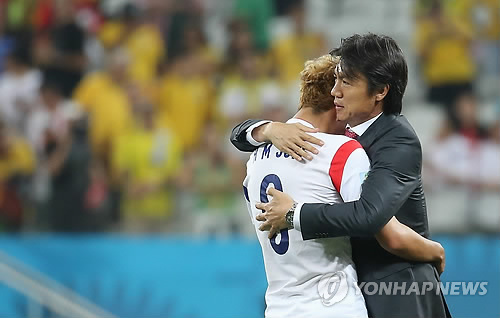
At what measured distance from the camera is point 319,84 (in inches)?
92.7

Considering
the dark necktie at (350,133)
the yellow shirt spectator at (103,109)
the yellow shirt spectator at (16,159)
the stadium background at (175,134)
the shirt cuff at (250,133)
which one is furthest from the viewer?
the yellow shirt spectator at (16,159)

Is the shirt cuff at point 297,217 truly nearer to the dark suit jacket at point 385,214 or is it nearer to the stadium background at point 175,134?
the dark suit jacket at point 385,214

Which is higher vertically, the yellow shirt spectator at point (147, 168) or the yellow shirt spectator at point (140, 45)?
the yellow shirt spectator at point (140, 45)

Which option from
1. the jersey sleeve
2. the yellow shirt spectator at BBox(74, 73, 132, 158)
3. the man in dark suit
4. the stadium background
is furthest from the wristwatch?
→ the yellow shirt spectator at BBox(74, 73, 132, 158)

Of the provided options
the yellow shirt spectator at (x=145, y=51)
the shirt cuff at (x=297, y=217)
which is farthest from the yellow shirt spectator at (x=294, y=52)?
the shirt cuff at (x=297, y=217)

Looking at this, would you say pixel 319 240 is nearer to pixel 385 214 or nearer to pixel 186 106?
pixel 385 214

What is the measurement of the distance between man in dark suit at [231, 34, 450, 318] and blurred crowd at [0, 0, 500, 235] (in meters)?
3.55

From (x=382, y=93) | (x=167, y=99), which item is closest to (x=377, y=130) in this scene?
(x=382, y=93)

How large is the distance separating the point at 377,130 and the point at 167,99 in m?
4.48

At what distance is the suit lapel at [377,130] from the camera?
7.41 feet

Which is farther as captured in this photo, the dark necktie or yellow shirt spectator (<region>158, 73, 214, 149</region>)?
yellow shirt spectator (<region>158, 73, 214, 149</region>)

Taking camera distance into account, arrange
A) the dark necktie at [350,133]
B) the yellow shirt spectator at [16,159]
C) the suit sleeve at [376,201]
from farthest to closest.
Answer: the yellow shirt spectator at [16,159] → the dark necktie at [350,133] → the suit sleeve at [376,201]

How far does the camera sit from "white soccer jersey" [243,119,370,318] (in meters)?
2.19

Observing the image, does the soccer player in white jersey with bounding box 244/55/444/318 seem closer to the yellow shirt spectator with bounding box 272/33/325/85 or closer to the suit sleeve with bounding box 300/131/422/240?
the suit sleeve with bounding box 300/131/422/240
